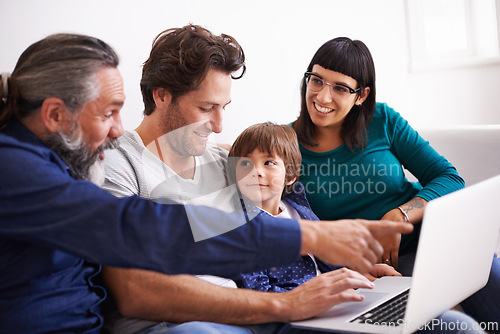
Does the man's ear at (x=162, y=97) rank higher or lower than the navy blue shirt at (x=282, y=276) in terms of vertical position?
higher

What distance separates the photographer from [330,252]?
90cm

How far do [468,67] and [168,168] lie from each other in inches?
96.0

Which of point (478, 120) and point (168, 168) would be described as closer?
point (168, 168)

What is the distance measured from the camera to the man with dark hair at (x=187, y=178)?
1180 millimetres

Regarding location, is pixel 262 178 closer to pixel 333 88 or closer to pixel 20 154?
pixel 333 88

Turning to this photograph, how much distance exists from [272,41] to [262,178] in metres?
0.96

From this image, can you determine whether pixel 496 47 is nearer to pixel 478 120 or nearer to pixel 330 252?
pixel 478 120

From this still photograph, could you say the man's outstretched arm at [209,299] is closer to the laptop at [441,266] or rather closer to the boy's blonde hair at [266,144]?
the laptop at [441,266]

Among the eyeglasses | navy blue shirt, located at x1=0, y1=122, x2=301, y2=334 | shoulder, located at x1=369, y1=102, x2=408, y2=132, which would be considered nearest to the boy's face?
the eyeglasses

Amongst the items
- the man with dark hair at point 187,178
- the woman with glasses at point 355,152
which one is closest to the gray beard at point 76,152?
the man with dark hair at point 187,178

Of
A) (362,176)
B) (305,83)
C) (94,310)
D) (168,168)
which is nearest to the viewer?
(94,310)

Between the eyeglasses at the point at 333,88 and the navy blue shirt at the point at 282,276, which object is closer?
the navy blue shirt at the point at 282,276

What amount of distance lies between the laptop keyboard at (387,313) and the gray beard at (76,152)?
677 mm

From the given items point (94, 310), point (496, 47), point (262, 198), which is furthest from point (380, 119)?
point (496, 47)
